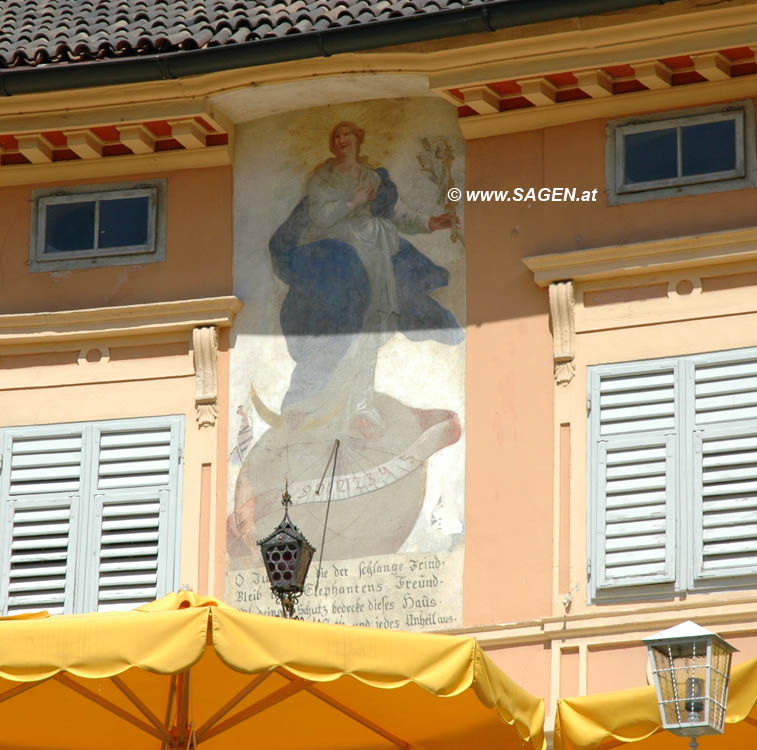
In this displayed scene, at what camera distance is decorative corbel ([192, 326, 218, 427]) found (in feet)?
49.9

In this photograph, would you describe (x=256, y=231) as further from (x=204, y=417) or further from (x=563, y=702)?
(x=563, y=702)

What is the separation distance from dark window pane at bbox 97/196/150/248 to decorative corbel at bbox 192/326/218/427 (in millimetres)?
983

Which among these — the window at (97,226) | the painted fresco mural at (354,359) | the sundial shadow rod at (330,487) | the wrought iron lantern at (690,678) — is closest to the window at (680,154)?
the painted fresco mural at (354,359)

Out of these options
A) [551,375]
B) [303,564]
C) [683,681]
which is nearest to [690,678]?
[683,681]

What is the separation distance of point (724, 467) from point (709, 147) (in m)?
2.27

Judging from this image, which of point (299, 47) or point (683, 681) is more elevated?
point (299, 47)

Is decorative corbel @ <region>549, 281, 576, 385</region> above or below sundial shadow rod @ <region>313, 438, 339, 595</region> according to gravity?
above

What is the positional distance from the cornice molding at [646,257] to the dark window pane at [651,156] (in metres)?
0.54

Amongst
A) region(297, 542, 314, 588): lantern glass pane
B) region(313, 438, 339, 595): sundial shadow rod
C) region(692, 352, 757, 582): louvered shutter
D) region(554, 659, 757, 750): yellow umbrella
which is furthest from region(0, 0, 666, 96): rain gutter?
region(554, 659, 757, 750): yellow umbrella

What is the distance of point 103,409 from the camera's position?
15.4m

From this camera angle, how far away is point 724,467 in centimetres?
1390

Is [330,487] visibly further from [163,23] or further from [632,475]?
[163,23]

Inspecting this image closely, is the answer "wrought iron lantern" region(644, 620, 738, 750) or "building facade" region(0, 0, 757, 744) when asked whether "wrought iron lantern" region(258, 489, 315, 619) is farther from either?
"wrought iron lantern" region(644, 620, 738, 750)

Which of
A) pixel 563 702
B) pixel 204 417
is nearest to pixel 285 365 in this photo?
pixel 204 417
